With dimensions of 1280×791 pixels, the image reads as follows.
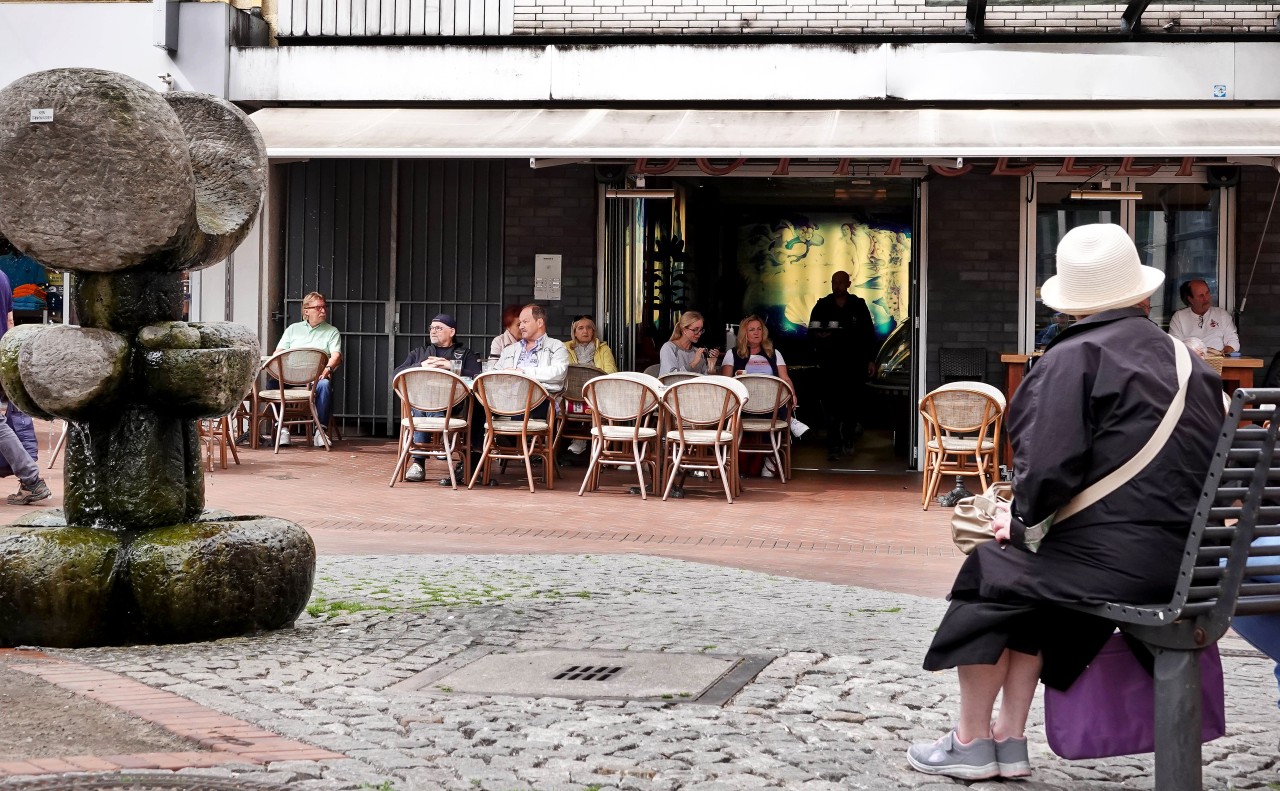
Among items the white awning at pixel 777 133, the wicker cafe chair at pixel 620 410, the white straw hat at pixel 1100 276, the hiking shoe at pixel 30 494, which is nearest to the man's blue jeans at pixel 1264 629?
the white straw hat at pixel 1100 276

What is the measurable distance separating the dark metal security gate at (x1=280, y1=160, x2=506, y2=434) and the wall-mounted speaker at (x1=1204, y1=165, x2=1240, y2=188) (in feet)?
22.4

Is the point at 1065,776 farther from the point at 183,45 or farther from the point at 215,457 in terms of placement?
the point at 183,45

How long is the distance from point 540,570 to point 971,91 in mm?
7624

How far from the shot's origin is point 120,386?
18.4 feet

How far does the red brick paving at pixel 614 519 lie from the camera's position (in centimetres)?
861

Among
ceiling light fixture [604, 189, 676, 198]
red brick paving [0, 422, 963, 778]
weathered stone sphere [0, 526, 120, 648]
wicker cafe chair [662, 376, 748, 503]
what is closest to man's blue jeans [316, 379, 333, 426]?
red brick paving [0, 422, 963, 778]

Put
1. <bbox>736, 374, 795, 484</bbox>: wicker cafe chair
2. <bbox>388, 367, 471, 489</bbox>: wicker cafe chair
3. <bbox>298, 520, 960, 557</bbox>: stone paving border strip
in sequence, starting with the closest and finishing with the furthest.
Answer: <bbox>298, 520, 960, 557</bbox>: stone paving border strip → <bbox>388, 367, 471, 489</bbox>: wicker cafe chair → <bbox>736, 374, 795, 484</bbox>: wicker cafe chair

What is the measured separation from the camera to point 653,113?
13523mm

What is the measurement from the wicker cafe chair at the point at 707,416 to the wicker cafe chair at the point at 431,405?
5.41ft

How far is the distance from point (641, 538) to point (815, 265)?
40.4 feet

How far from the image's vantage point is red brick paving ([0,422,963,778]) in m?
8.61

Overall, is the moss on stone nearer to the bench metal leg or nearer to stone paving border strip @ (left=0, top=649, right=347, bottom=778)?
stone paving border strip @ (left=0, top=649, right=347, bottom=778)

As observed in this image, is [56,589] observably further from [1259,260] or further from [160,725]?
[1259,260]

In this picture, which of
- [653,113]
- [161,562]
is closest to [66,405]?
[161,562]
